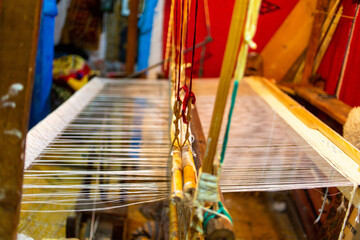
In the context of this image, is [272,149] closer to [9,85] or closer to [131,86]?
[9,85]

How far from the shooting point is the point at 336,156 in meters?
1.69

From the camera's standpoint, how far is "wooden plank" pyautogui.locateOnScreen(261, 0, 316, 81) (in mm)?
2988

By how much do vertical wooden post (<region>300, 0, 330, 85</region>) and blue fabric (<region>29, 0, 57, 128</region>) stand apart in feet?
7.28

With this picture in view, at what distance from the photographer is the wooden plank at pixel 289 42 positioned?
118 inches

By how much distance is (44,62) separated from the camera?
2.80 m

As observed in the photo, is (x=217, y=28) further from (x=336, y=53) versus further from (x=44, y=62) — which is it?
(x=44, y=62)

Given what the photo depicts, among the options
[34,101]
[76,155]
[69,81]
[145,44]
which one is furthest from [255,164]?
[69,81]

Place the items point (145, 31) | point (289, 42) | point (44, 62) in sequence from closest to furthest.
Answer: point (44, 62)
point (289, 42)
point (145, 31)

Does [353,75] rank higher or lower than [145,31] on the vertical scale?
lower

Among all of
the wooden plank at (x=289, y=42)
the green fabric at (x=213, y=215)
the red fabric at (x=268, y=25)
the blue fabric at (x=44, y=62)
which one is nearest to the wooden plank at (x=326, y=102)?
the wooden plank at (x=289, y=42)

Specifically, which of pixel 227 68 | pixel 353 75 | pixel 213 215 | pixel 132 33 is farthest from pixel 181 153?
pixel 132 33

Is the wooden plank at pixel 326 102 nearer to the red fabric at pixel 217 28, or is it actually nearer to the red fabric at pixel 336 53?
the red fabric at pixel 336 53

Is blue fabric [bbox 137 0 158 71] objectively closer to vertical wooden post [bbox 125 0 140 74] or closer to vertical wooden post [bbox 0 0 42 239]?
vertical wooden post [bbox 125 0 140 74]

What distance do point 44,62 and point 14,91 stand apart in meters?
1.96
